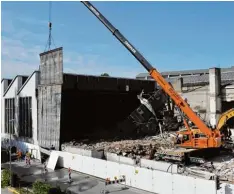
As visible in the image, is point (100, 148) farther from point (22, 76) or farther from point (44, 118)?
point (22, 76)

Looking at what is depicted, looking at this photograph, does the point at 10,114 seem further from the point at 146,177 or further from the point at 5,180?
the point at 146,177

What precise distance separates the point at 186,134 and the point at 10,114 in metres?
24.9

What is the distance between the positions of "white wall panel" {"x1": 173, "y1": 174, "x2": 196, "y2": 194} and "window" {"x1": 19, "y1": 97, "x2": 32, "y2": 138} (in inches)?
906

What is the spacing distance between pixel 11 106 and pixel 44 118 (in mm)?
9179

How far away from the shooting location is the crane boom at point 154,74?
79.0 ft

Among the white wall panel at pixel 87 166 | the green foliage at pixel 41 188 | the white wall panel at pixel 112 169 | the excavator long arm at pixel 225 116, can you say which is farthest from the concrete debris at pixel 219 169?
the green foliage at pixel 41 188

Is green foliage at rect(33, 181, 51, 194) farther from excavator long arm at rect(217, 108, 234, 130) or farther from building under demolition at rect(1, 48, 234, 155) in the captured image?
building under demolition at rect(1, 48, 234, 155)

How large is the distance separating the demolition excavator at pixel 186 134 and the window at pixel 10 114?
63.7 ft

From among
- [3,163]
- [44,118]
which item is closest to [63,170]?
[3,163]

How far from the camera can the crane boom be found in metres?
24.1

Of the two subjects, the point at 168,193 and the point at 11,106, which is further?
the point at 11,106

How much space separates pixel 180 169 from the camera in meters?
19.8

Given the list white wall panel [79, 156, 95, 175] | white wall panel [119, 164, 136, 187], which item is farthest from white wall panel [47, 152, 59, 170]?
white wall panel [119, 164, 136, 187]

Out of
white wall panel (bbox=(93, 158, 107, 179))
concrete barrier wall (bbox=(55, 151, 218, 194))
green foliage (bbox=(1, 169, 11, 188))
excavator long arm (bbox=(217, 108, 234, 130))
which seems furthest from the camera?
excavator long arm (bbox=(217, 108, 234, 130))
